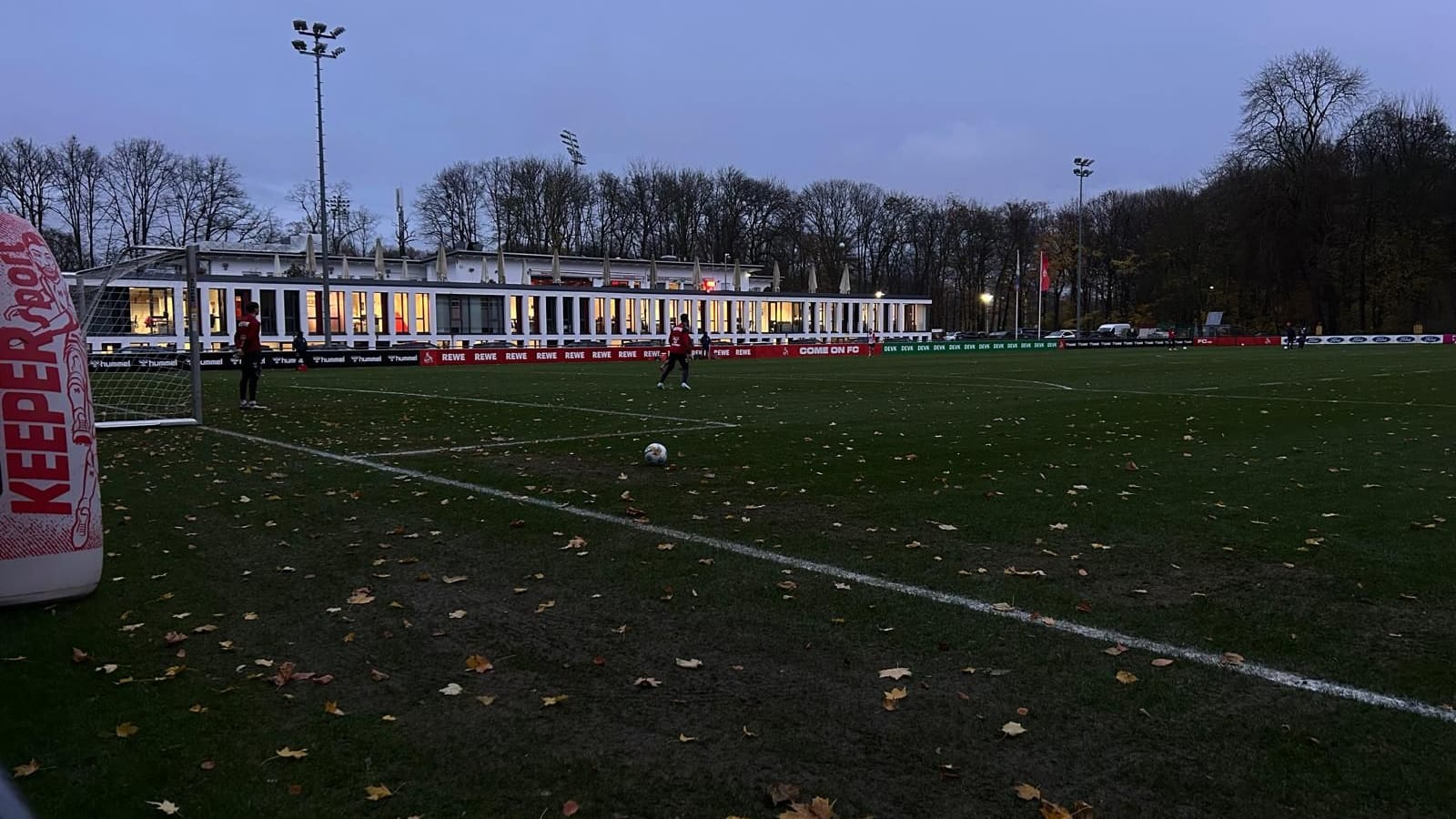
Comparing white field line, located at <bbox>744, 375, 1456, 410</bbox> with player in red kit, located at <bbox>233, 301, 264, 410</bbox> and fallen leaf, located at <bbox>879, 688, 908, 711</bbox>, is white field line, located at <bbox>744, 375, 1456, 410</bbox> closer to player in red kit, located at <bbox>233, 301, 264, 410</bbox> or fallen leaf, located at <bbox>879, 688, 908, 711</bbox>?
player in red kit, located at <bbox>233, 301, 264, 410</bbox>

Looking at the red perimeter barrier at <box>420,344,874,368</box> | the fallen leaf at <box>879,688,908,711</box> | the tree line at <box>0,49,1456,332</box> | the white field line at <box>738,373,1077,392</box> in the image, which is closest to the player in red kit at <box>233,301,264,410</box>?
the white field line at <box>738,373,1077,392</box>

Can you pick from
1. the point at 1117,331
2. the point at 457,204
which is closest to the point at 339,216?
the point at 457,204

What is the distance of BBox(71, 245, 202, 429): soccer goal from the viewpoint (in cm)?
1455

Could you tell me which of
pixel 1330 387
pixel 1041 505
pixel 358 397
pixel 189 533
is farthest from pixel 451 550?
pixel 1330 387

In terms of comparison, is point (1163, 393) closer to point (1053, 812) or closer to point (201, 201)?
point (1053, 812)

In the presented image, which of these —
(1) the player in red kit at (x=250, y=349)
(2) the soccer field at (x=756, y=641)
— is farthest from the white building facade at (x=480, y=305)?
(2) the soccer field at (x=756, y=641)

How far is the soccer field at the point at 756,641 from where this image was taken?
10.7 feet

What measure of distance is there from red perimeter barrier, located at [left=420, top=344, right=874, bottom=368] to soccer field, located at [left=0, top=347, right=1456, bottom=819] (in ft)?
108

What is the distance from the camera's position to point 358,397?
21.2 metres

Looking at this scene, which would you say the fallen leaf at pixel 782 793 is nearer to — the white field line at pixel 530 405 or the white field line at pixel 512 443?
the white field line at pixel 512 443

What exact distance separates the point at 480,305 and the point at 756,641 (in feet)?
188

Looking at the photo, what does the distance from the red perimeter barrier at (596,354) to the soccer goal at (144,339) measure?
12.0m

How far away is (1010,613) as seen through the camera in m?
5.02

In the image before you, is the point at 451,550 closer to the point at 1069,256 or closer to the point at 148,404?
the point at 148,404
